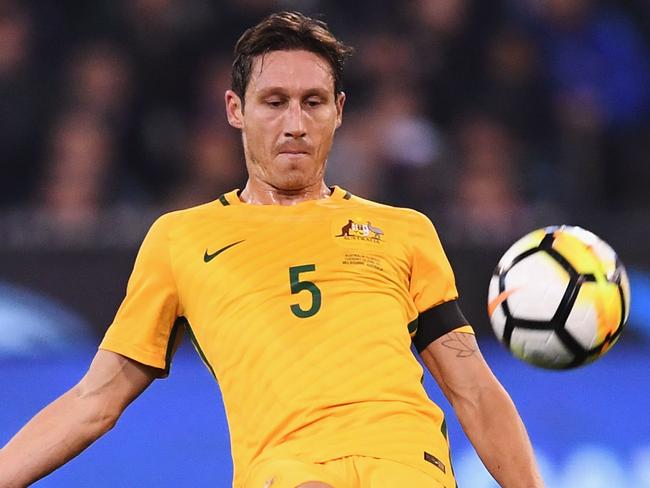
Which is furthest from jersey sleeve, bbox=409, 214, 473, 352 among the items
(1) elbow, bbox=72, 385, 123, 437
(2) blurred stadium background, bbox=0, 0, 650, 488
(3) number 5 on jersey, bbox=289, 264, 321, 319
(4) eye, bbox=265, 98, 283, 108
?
(2) blurred stadium background, bbox=0, 0, 650, 488

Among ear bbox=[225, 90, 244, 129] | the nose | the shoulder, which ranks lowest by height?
the shoulder

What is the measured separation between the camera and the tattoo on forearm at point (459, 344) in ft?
14.2

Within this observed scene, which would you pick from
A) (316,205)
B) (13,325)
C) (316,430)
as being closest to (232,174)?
(13,325)

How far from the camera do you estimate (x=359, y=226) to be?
14.4 ft

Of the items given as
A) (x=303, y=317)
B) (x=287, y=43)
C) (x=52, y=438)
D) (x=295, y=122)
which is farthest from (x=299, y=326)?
(x=287, y=43)

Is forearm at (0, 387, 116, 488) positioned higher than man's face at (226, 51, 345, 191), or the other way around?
man's face at (226, 51, 345, 191)

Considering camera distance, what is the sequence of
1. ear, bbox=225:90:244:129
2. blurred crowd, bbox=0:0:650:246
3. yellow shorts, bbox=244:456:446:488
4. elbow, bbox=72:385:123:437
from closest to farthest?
yellow shorts, bbox=244:456:446:488 → elbow, bbox=72:385:123:437 → ear, bbox=225:90:244:129 → blurred crowd, bbox=0:0:650:246

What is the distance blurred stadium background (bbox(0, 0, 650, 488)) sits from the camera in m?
6.79

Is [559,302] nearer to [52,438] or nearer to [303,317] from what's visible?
[303,317]

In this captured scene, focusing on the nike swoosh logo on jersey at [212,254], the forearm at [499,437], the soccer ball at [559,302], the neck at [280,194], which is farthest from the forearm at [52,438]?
the soccer ball at [559,302]

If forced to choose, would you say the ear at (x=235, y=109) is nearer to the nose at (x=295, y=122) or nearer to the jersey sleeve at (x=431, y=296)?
the nose at (x=295, y=122)

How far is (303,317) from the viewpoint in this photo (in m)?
4.15

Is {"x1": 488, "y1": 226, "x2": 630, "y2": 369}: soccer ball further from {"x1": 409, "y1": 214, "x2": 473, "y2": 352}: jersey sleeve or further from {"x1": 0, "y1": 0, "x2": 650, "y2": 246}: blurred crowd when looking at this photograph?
{"x1": 0, "y1": 0, "x2": 650, "y2": 246}: blurred crowd

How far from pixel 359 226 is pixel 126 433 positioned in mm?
2785
